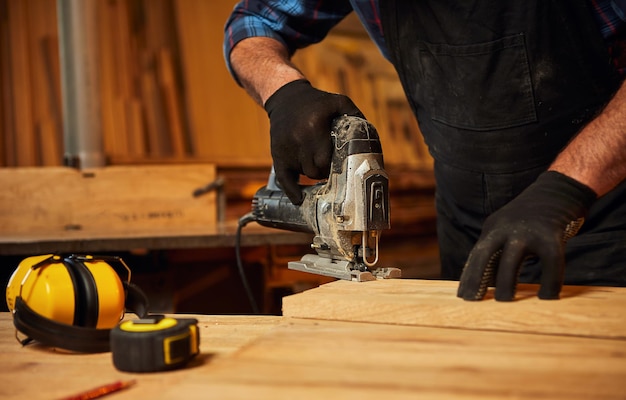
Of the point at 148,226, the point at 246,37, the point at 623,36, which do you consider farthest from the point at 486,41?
the point at 148,226

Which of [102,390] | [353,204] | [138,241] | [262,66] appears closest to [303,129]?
[353,204]

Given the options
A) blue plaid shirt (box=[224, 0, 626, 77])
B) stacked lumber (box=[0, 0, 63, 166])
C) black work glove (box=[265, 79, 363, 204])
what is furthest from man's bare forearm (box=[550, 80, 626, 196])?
stacked lumber (box=[0, 0, 63, 166])

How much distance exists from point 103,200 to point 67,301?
2223mm

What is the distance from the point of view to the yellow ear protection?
1166mm

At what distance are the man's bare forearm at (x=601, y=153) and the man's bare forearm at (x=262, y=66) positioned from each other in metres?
0.81

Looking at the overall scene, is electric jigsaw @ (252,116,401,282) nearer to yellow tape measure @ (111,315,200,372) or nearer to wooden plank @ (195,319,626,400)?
wooden plank @ (195,319,626,400)

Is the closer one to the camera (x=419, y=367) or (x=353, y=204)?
(x=419, y=367)

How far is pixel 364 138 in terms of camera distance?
5.42 feet

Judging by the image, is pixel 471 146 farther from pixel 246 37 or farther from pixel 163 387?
Answer: pixel 163 387

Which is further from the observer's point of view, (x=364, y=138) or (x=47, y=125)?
(x=47, y=125)

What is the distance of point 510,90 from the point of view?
6.05ft

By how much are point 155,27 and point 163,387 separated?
4.40 meters

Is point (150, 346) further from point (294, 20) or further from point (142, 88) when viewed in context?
point (142, 88)

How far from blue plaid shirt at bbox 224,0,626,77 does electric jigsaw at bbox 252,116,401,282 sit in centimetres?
59
